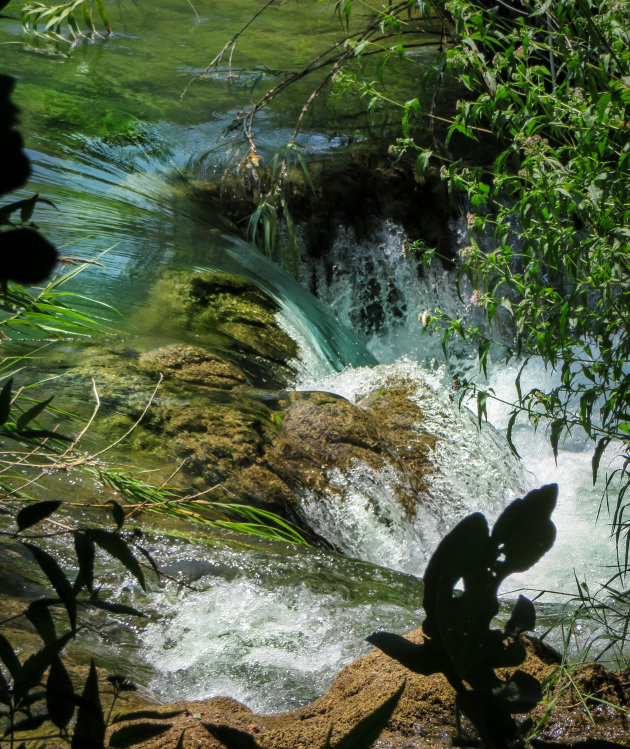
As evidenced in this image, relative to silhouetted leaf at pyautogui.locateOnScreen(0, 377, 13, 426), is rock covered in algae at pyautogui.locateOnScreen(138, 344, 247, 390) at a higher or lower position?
lower

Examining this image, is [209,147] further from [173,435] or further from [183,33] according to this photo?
[173,435]

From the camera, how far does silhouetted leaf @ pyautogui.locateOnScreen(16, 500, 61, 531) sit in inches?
37.8

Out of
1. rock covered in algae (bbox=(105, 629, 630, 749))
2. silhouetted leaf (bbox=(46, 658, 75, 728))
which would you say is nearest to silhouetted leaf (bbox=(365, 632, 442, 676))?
silhouetted leaf (bbox=(46, 658, 75, 728))

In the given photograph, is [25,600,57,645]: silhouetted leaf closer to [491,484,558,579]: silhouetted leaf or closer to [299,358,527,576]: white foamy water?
[491,484,558,579]: silhouetted leaf

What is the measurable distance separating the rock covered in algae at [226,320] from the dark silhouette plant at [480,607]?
3.89 m

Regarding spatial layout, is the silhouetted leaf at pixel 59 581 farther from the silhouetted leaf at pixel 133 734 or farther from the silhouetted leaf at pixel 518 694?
the silhouetted leaf at pixel 518 694

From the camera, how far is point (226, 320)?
5.07m

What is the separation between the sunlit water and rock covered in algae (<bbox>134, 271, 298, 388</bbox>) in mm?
140

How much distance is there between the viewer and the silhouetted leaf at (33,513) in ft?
3.15

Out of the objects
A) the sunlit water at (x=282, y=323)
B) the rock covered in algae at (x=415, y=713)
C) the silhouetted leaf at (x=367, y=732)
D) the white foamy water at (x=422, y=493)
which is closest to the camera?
the silhouetted leaf at (x=367, y=732)

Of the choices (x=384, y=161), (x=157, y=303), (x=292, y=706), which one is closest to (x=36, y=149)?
(x=157, y=303)

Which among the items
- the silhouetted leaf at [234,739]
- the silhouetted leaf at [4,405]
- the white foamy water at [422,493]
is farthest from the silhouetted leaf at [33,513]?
the white foamy water at [422,493]

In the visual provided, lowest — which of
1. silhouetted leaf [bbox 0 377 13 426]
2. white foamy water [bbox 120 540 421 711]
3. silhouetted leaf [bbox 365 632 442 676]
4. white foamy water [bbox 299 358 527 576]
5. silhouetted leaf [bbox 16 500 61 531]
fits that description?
white foamy water [bbox 120 540 421 711]

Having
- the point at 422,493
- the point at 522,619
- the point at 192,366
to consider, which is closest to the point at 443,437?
the point at 422,493
